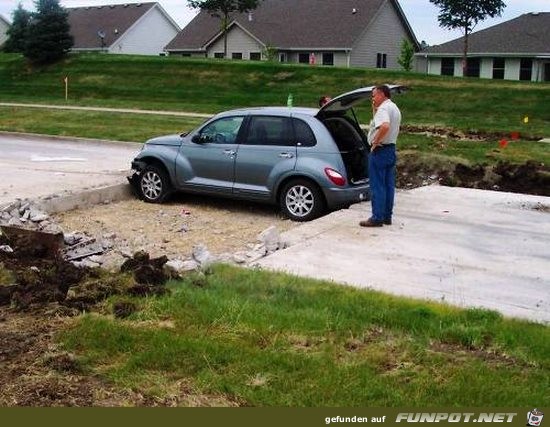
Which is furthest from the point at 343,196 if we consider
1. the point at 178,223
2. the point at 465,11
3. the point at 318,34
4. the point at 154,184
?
the point at 318,34

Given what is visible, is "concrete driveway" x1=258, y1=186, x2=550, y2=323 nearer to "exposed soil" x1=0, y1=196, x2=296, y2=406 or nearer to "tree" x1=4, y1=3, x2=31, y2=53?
"exposed soil" x1=0, y1=196, x2=296, y2=406

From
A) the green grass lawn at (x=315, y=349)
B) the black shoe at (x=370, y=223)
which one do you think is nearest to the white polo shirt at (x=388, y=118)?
the black shoe at (x=370, y=223)

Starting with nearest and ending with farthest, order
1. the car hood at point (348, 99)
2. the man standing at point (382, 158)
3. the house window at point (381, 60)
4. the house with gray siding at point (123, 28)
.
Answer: the man standing at point (382, 158) < the car hood at point (348, 99) < the house window at point (381, 60) < the house with gray siding at point (123, 28)

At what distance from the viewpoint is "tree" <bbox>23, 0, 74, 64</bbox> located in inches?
1545

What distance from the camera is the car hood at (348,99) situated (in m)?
10.1

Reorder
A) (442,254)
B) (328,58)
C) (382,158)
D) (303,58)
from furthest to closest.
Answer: (303,58)
(328,58)
(382,158)
(442,254)

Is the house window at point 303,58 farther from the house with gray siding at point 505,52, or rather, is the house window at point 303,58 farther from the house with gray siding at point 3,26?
the house with gray siding at point 3,26

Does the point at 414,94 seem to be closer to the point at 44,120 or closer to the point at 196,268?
the point at 44,120

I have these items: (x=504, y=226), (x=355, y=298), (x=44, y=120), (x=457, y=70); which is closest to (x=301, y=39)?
(x=457, y=70)

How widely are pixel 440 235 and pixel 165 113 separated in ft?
60.5

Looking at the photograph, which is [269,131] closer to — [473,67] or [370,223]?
[370,223]

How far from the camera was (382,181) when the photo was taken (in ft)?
31.2

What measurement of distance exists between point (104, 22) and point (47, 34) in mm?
19955

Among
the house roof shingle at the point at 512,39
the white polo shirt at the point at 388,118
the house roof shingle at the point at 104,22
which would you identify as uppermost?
the house roof shingle at the point at 104,22
